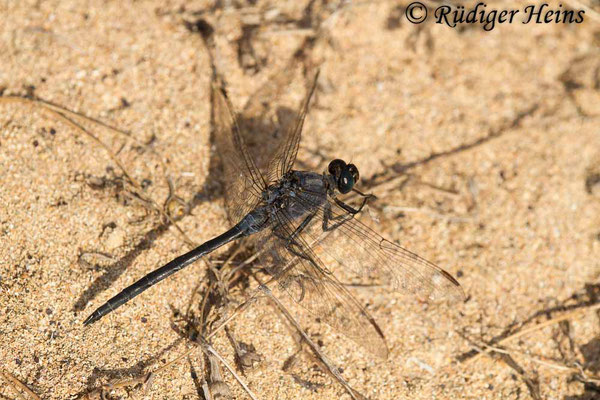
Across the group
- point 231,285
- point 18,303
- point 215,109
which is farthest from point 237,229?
point 18,303

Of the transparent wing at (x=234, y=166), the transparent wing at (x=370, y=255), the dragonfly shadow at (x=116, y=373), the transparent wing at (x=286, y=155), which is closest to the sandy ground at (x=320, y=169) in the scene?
the dragonfly shadow at (x=116, y=373)

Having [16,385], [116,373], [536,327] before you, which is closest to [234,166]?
[116,373]

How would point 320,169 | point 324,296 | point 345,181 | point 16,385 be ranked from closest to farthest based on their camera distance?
point 16,385, point 324,296, point 345,181, point 320,169

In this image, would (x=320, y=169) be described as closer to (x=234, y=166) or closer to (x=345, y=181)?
(x=345, y=181)

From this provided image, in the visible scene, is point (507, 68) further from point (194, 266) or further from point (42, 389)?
point (42, 389)

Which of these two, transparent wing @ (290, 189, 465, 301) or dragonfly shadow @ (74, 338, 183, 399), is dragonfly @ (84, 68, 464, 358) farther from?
dragonfly shadow @ (74, 338, 183, 399)

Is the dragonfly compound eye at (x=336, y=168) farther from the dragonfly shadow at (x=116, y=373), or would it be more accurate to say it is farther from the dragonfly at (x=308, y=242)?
the dragonfly shadow at (x=116, y=373)

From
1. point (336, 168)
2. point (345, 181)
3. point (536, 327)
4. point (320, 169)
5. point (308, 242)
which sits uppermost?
point (320, 169)
